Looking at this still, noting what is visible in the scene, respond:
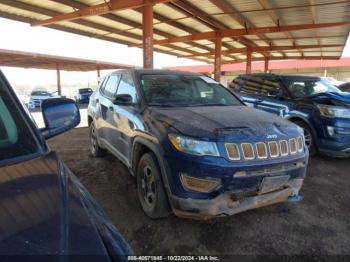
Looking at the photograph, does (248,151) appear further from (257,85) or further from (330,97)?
(257,85)

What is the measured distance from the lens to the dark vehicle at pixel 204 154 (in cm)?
275

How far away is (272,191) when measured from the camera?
118 inches

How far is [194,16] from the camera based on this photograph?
12.6 meters

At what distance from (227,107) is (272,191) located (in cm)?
133

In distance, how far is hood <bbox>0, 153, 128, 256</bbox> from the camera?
3.08 ft

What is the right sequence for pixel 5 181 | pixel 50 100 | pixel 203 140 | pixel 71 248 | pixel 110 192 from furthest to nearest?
pixel 110 192, pixel 203 140, pixel 50 100, pixel 5 181, pixel 71 248

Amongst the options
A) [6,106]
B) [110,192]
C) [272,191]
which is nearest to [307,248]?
[272,191]

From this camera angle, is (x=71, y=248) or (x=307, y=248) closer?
(x=71, y=248)

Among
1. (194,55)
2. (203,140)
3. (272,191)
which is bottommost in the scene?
(272,191)

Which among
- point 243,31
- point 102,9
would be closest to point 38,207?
point 102,9

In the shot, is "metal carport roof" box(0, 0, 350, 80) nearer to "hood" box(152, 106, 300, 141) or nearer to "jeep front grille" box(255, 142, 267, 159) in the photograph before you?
"hood" box(152, 106, 300, 141)

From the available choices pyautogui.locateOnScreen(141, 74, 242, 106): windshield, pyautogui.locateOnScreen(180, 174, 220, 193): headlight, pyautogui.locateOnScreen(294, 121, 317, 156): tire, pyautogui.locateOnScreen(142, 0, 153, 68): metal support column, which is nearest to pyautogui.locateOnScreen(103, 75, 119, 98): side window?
pyautogui.locateOnScreen(141, 74, 242, 106): windshield

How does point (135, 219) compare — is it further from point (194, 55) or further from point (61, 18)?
point (194, 55)

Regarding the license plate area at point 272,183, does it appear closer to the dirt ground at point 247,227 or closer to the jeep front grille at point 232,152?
the jeep front grille at point 232,152
